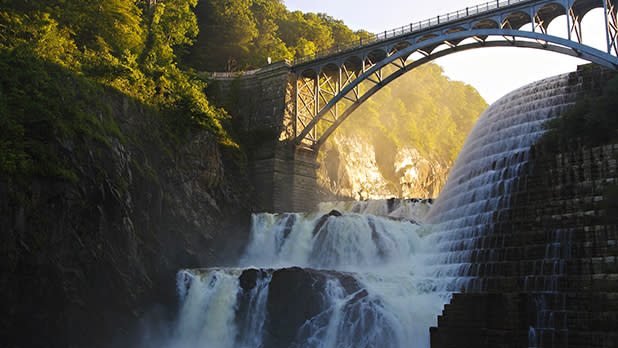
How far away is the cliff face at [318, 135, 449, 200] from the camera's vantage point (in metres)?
48.8

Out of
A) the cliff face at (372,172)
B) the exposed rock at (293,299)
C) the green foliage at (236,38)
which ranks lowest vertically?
the exposed rock at (293,299)

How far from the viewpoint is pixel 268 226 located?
31.4 m

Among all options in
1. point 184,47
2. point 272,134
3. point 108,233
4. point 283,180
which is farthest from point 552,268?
point 184,47

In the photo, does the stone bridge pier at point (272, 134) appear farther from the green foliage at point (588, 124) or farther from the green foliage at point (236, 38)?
the green foliage at point (588, 124)

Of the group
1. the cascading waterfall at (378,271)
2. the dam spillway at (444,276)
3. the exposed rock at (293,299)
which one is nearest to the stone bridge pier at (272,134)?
the cascading waterfall at (378,271)

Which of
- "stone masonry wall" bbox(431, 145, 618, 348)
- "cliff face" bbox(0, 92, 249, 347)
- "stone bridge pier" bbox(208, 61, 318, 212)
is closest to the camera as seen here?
"stone masonry wall" bbox(431, 145, 618, 348)

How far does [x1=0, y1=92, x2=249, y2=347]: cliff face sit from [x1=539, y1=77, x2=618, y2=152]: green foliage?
57.4 feet

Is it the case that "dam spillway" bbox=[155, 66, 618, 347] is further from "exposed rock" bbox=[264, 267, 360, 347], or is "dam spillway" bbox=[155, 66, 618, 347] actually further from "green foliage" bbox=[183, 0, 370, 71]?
"green foliage" bbox=[183, 0, 370, 71]

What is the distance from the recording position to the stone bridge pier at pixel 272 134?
37531 mm

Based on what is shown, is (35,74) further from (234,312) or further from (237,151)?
(237,151)

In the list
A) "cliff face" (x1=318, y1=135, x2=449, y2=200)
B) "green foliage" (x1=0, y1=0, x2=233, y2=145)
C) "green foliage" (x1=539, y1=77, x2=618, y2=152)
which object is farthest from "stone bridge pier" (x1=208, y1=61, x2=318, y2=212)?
"green foliage" (x1=539, y1=77, x2=618, y2=152)

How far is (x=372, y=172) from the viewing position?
2253 inches

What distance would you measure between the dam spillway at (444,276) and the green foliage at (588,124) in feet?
3.79

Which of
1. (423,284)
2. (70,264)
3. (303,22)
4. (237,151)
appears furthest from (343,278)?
(303,22)
